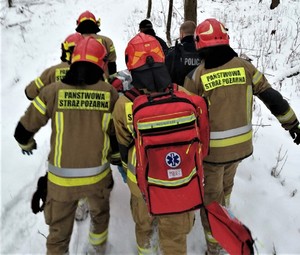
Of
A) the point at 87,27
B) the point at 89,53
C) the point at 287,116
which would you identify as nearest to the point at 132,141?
the point at 89,53

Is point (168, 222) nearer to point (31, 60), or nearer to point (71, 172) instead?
point (71, 172)

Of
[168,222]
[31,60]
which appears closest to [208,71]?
[168,222]

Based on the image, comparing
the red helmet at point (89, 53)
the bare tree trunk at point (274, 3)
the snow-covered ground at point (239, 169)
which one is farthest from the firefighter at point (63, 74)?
the bare tree trunk at point (274, 3)

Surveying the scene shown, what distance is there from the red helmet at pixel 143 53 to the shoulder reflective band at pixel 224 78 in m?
0.56

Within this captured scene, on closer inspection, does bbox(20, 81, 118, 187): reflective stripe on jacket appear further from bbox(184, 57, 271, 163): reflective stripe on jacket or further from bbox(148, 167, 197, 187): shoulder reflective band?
bbox(184, 57, 271, 163): reflective stripe on jacket

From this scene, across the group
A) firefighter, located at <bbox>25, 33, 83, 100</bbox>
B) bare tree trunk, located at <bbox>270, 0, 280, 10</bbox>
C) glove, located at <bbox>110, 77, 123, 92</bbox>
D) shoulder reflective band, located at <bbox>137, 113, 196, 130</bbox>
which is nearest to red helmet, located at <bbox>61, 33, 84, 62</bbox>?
firefighter, located at <bbox>25, 33, 83, 100</bbox>

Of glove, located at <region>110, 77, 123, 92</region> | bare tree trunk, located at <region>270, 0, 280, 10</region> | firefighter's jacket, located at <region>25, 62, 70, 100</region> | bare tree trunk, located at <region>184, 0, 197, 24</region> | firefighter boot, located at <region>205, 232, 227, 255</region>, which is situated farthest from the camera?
bare tree trunk, located at <region>270, 0, 280, 10</region>

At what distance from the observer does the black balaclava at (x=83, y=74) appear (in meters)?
2.37

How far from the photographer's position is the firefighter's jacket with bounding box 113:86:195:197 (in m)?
2.30

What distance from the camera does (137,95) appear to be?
2340 mm

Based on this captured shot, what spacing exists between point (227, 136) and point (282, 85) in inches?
172

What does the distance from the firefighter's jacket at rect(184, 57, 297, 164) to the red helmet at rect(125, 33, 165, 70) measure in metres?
0.59

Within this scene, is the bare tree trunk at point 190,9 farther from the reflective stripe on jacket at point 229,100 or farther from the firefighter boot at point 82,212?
the firefighter boot at point 82,212

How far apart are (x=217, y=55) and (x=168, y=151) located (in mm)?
1141
